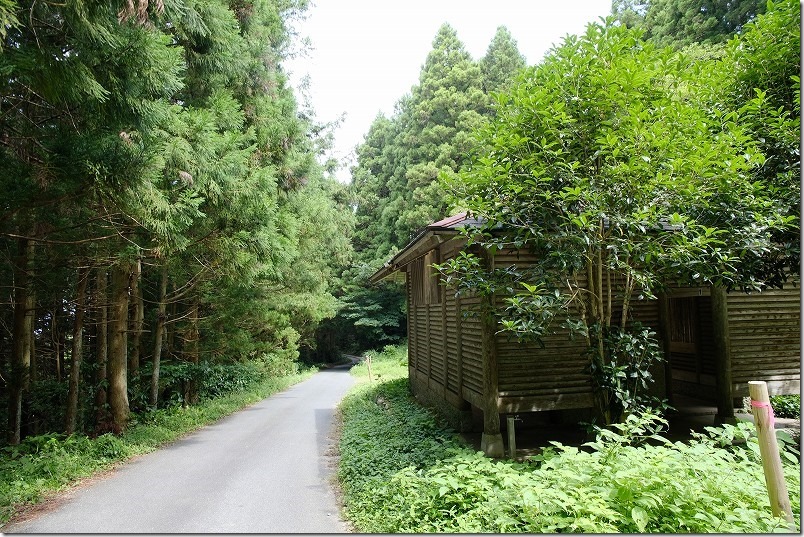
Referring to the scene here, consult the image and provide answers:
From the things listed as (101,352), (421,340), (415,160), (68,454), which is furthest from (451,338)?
(415,160)

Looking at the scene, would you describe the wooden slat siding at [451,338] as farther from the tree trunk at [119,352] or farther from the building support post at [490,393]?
the tree trunk at [119,352]

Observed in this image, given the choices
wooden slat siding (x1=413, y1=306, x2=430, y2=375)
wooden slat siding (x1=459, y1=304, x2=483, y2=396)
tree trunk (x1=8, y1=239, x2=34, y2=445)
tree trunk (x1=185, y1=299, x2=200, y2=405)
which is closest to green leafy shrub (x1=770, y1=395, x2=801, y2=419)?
wooden slat siding (x1=459, y1=304, x2=483, y2=396)

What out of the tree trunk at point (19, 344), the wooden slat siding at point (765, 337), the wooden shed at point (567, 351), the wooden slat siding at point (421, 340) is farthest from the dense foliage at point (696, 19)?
the tree trunk at point (19, 344)

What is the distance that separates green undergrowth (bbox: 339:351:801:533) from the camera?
3.16 meters

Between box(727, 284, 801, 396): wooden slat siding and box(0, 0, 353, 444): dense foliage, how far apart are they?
750 cm

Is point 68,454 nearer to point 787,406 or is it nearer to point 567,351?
point 567,351

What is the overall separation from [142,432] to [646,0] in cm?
2724

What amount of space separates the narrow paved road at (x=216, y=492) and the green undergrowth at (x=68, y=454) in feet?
1.15

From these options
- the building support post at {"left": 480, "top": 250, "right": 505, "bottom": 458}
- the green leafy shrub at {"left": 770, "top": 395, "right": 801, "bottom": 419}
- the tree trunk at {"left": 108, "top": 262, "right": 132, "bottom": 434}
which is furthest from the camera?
the tree trunk at {"left": 108, "top": 262, "right": 132, "bottom": 434}

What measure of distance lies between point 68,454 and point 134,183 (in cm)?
461

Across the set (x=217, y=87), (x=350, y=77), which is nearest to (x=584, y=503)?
(x=350, y=77)

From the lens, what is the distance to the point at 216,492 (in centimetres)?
563

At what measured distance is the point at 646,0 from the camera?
22734 mm

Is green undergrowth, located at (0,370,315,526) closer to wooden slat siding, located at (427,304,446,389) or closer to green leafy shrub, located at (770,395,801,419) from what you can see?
wooden slat siding, located at (427,304,446,389)
